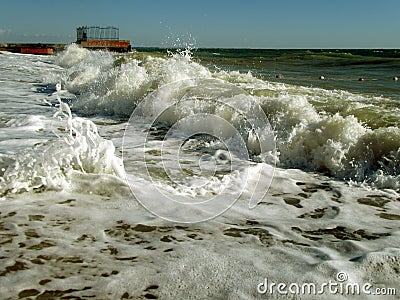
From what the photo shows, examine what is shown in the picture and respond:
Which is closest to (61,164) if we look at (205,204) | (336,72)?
(205,204)

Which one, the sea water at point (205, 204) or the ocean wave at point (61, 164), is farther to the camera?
the ocean wave at point (61, 164)

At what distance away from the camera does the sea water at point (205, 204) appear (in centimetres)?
273

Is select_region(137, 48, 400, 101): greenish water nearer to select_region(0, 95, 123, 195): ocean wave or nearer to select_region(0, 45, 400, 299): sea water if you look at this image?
select_region(0, 45, 400, 299): sea water

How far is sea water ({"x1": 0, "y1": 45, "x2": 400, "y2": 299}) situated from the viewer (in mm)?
2730

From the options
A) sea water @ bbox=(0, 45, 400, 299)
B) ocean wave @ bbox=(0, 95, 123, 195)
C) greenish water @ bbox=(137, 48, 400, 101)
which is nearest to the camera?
sea water @ bbox=(0, 45, 400, 299)

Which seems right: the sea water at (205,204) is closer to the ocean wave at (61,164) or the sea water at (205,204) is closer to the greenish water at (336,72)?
the ocean wave at (61,164)

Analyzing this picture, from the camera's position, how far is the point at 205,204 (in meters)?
4.20

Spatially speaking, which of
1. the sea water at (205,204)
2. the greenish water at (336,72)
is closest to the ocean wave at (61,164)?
the sea water at (205,204)

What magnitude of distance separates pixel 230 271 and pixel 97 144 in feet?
8.64

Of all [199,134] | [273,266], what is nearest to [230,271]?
[273,266]

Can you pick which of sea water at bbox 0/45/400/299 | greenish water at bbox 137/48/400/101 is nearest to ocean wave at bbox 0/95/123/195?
sea water at bbox 0/45/400/299

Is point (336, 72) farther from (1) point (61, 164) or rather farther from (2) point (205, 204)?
(1) point (61, 164)

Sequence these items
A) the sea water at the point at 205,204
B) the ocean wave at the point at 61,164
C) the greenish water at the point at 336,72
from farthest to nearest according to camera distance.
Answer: the greenish water at the point at 336,72 < the ocean wave at the point at 61,164 < the sea water at the point at 205,204

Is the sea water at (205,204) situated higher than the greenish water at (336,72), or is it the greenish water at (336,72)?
the greenish water at (336,72)
